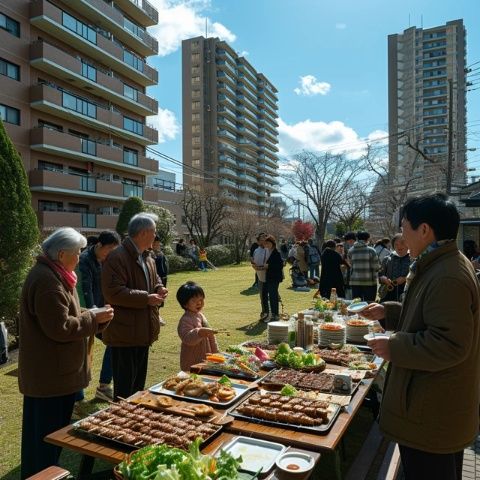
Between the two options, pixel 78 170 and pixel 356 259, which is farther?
pixel 78 170

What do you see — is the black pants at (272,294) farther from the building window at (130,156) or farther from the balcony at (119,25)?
the balcony at (119,25)

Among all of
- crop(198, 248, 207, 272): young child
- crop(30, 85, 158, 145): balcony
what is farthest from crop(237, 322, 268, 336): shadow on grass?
crop(30, 85, 158, 145): balcony

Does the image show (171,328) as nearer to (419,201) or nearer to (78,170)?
(419,201)

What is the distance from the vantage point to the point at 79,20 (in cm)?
2553

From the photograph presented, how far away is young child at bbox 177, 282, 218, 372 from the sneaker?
1.64 metres

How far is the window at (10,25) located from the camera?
70.0 feet

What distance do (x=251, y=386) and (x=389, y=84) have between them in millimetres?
87745

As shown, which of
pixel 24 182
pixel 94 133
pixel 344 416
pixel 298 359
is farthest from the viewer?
pixel 94 133

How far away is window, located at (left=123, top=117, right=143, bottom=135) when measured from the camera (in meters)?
29.3

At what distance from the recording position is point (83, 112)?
25422 millimetres

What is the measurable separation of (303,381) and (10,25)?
26.1 metres

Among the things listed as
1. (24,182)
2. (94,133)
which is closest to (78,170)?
(94,133)

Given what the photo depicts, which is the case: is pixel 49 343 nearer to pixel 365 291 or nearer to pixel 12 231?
pixel 12 231

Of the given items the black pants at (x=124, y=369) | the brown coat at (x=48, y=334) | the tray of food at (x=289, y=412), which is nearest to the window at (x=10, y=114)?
the black pants at (x=124, y=369)
